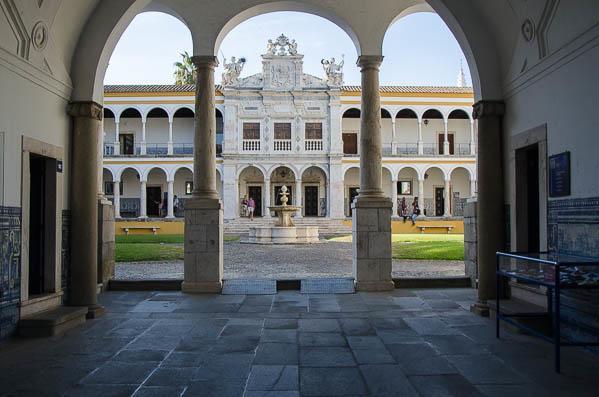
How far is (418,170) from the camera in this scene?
3666 centimetres

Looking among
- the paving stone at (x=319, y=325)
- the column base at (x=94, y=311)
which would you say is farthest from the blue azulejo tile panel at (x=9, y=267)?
the paving stone at (x=319, y=325)

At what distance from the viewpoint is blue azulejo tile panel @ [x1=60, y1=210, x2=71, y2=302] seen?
6305 millimetres

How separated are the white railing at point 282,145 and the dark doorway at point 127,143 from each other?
11.3m

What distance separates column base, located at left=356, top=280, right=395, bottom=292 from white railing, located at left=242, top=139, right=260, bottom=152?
1123 inches

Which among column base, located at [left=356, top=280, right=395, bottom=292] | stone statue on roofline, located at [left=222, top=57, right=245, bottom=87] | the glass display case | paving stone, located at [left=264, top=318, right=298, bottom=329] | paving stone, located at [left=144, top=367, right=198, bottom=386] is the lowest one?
paving stone, located at [left=264, top=318, right=298, bottom=329]

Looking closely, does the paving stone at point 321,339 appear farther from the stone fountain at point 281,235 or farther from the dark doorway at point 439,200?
the dark doorway at point 439,200

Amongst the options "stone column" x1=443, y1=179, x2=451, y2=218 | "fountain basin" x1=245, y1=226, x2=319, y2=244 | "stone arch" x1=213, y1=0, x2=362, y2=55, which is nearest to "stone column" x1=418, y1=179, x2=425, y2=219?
"stone column" x1=443, y1=179, x2=451, y2=218

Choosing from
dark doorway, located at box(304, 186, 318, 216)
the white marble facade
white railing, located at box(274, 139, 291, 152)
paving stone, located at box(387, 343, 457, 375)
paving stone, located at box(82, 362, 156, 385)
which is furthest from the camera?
dark doorway, located at box(304, 186, 318, 216)

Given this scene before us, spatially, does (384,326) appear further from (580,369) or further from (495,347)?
(580,369)

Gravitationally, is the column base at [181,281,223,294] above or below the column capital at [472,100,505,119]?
below

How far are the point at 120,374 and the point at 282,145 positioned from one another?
107 feet

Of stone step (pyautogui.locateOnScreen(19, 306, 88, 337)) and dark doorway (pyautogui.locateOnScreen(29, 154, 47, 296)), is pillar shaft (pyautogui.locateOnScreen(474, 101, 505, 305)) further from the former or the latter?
dark doorway (pyautogui.locateOnScreen(29, 154, 47, 296))

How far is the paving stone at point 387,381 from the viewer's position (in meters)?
3.55

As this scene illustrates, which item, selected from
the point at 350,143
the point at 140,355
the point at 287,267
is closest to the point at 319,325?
the point at 140,355
